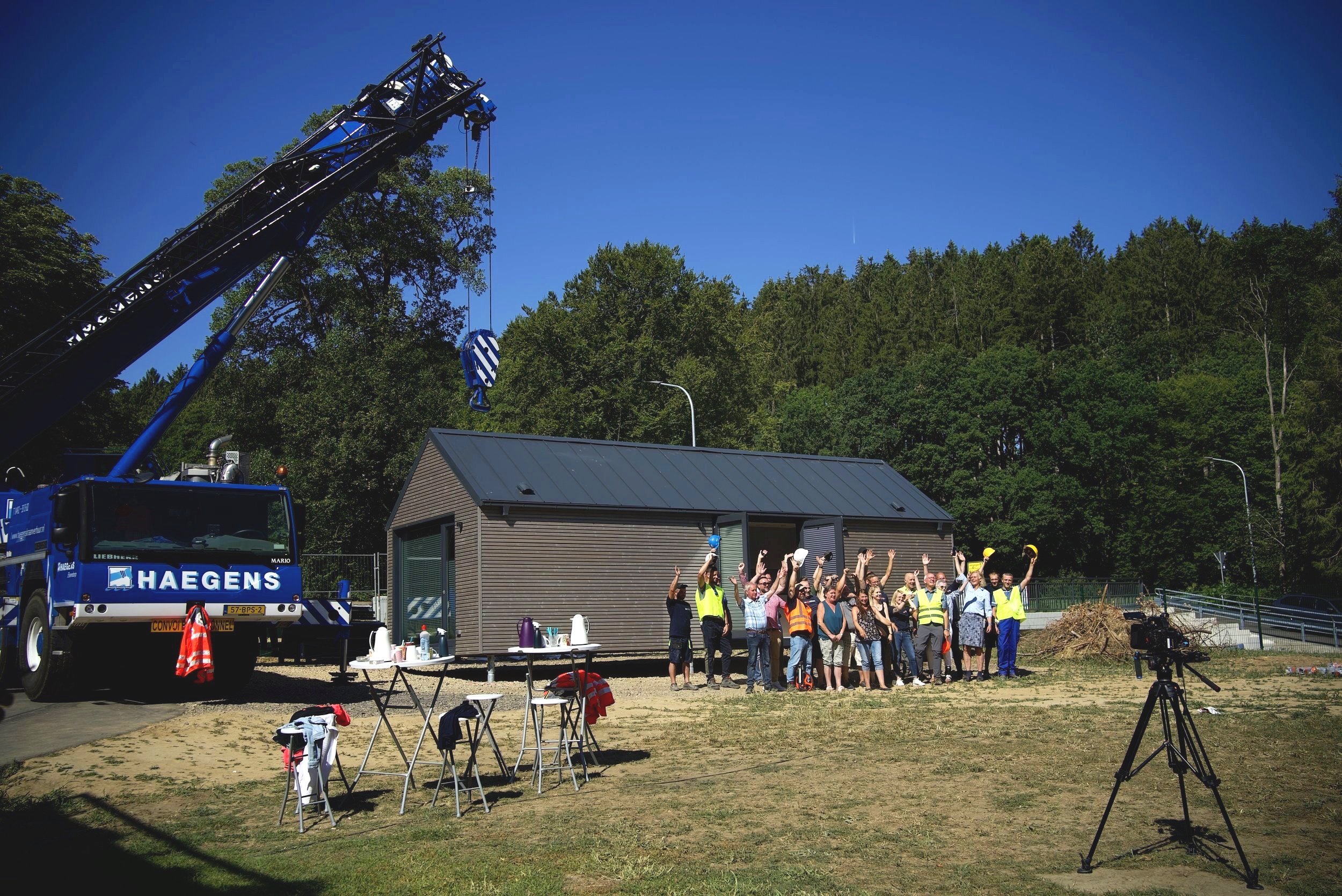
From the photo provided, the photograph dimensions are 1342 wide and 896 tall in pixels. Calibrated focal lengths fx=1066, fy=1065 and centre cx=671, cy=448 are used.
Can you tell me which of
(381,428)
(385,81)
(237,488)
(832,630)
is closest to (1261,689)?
(832,630)

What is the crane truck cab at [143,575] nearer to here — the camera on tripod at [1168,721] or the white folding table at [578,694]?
the white folding table at [578,694]

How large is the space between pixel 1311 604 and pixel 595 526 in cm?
2153

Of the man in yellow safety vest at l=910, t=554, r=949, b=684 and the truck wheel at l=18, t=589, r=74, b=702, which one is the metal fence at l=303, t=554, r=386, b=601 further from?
the man in yellow safety vest at l=910, t=554, r=949, b=684

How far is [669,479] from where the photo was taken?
812 inches

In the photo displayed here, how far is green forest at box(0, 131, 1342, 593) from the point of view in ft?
109

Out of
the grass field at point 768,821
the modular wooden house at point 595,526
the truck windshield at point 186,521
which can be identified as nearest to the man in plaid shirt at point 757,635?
the modular wooden house at point 595,526

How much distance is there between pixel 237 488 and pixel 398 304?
80.2ft

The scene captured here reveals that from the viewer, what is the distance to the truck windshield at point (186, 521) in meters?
12.6

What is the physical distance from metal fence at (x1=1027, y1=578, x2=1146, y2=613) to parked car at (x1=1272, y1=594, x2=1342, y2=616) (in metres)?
8.17

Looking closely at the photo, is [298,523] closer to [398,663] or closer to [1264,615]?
[398,663]

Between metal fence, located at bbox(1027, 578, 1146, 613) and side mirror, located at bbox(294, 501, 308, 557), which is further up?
side mirror, located at bbox(294, 501, 308, 557)

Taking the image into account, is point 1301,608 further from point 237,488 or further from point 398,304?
point 398,304

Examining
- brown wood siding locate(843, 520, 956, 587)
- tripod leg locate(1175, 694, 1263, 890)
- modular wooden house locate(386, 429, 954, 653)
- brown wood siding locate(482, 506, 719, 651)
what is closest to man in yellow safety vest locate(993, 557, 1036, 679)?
modular wooden house locate(386, 429, 954, 653)

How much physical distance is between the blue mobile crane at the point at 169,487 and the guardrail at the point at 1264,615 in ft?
61.6
